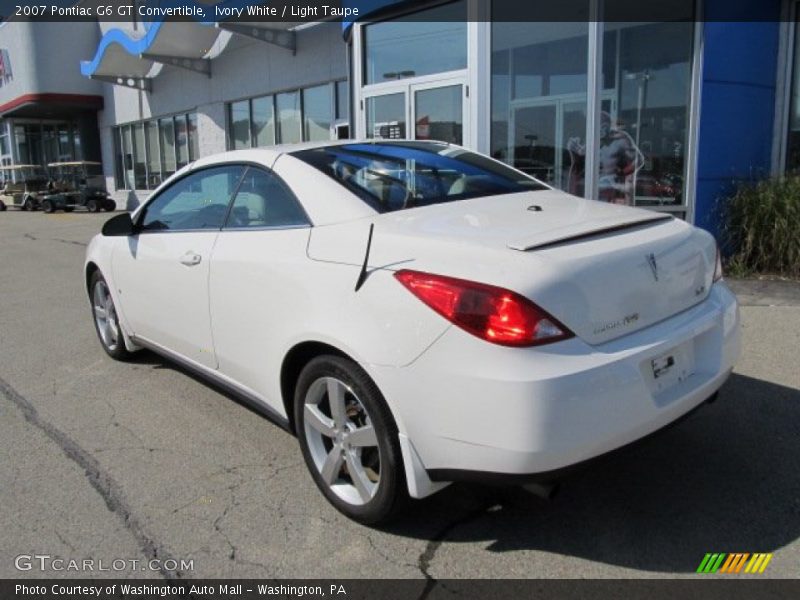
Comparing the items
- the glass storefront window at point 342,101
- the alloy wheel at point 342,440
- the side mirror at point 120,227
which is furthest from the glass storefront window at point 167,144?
the alloy wheel at point 342,440

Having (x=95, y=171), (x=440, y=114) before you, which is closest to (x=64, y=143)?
(x=95, y=171)

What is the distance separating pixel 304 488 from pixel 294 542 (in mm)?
455

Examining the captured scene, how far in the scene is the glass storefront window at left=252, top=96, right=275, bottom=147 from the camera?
1773 cm

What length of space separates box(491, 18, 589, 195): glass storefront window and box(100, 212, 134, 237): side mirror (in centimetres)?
591

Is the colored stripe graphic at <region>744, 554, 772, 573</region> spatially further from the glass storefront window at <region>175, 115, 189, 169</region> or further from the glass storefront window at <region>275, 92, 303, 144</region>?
the glass storefront window at <region>175, 115, 189, 169</region>

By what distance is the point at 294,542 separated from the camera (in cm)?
285

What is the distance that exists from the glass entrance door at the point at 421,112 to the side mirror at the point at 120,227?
5190mm

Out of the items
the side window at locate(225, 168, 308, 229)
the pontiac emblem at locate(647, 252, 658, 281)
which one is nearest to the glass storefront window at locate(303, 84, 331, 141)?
the side window at locate(225, 168, 308, 229)

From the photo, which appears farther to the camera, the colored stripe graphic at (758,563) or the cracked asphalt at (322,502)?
the cracked asphalt at (322,502)

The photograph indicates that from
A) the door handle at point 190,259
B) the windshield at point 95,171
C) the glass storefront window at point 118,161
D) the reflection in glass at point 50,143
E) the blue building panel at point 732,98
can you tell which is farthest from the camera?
the reflection in glass at point 50,143

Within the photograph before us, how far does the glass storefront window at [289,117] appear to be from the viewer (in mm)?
16875

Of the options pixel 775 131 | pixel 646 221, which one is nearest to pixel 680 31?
pixel 775 131

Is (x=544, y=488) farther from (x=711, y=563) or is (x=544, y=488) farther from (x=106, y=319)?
(x=106, y=319)

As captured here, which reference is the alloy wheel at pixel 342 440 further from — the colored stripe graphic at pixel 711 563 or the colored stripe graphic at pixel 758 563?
the colored stripe graphic at pixel 758 563
